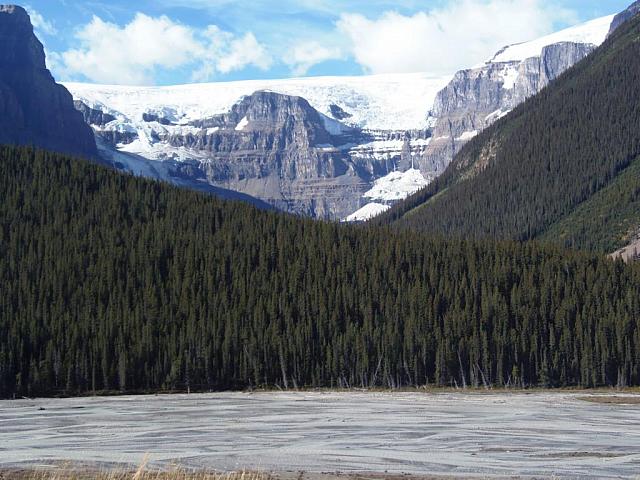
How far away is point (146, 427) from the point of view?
82812 mm

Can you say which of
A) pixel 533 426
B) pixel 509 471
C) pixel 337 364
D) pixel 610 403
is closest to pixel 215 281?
pixel 337 364

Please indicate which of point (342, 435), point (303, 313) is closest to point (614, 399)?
point (342, 435)

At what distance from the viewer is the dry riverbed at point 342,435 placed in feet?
194

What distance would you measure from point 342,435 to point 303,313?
80.0 m

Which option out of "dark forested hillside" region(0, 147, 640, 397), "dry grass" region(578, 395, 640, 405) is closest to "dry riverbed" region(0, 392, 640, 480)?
"dry grass" region(578, 395, 640, 405)

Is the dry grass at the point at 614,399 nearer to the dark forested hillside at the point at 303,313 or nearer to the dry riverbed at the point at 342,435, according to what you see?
the dry riverbed at the point at 342,435

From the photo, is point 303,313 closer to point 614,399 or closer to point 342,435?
point 614,399

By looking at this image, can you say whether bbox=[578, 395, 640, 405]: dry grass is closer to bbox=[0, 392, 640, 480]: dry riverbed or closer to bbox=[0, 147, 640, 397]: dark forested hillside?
bbox=[0, 392, 640, 480]: dry riverbed

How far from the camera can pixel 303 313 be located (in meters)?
155

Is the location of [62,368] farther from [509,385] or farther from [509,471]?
[509,471]

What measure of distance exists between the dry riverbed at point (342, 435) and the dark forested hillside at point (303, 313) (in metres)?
24.1

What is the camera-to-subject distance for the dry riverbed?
59.1 meters

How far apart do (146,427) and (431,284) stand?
290 feet

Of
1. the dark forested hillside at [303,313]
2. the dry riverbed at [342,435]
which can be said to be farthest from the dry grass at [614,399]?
the dark forested hillside at [303,313]
